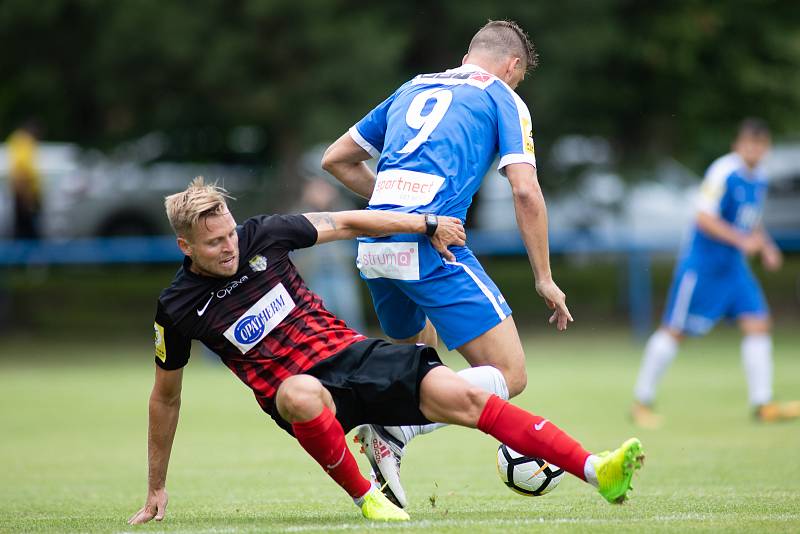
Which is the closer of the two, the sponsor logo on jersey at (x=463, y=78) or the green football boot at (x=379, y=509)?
the green football boot at (x=379, y=509)

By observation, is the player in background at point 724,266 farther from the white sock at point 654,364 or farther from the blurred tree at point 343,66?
the blurred tree at point 343,66

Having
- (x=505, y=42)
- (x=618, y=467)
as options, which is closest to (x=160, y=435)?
(x=618, y=467)

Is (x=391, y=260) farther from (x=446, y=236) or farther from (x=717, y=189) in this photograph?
(x=717, y=189)

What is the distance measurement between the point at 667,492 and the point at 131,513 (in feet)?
9.48

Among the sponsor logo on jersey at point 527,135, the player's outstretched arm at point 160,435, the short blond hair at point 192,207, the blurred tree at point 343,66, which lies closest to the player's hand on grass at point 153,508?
the player's outstretched arm at point 160,435

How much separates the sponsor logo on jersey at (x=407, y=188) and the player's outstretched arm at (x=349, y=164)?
0.58m

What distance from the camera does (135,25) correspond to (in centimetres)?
1739

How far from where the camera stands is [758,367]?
10.5 m

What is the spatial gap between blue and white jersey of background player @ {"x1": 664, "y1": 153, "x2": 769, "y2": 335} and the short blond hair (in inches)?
253

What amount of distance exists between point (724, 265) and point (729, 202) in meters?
0.58

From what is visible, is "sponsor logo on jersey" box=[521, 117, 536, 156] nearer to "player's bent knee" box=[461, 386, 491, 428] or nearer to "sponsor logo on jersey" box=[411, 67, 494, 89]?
"sponsor logo on jersey" box=[411, 67, 494, 89]

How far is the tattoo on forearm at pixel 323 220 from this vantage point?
5.57m

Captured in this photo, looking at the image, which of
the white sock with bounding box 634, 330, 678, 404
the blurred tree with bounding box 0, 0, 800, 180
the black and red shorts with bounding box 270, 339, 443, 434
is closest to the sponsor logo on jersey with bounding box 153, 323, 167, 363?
the black and red shorts with bounding box 270, 339, 443, 434

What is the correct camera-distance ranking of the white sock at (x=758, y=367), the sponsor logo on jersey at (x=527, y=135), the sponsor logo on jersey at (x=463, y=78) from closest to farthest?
the sponsor logo on jersey at (x=527, y=135), the sponsor logo on jersey at (x=463, y=78), the white sock at (x=758, y=367)
